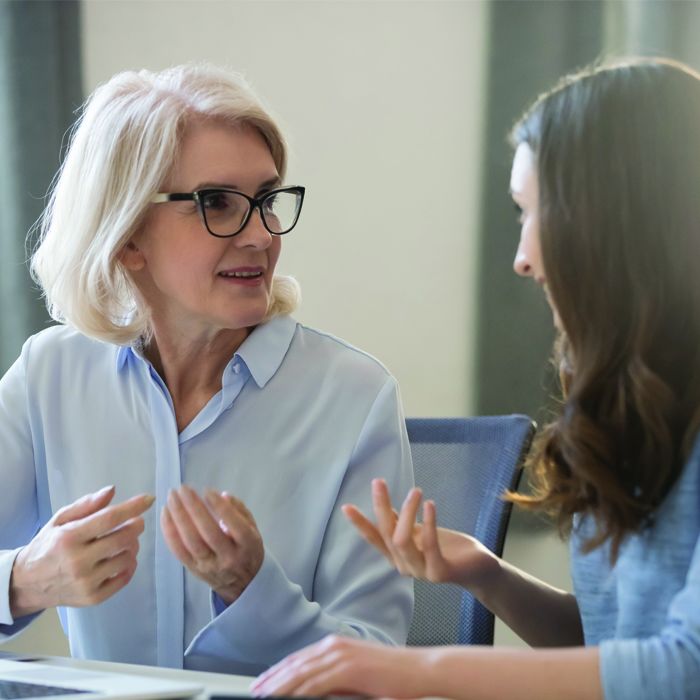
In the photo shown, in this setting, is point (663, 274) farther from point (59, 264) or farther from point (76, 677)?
point (59, 264)

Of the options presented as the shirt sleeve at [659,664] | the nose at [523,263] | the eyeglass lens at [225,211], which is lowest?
the shirt sleeve at [659,664]

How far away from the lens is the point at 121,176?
66.8 inches

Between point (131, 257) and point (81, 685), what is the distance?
2.63 feet

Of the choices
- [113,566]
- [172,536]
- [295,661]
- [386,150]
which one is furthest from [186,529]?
[386,150]

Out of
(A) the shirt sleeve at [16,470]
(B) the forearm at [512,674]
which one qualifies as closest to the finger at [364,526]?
(B) the forearm at [512,674]

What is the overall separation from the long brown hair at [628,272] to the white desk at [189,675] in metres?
0.42

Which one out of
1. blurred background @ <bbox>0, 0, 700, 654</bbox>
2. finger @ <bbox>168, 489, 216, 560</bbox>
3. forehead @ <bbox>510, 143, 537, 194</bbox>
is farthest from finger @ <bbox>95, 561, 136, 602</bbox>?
blurred background @ <bbox>0, 0, 700, 654</bbox>

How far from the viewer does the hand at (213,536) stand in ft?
4.25

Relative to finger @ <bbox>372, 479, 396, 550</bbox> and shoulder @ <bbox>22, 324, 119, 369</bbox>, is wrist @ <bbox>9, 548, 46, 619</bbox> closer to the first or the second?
shoulder @ <bbox>22, 324, 119, 369</bbox>

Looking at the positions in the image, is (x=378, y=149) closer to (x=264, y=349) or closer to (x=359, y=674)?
(x=264, y=349)

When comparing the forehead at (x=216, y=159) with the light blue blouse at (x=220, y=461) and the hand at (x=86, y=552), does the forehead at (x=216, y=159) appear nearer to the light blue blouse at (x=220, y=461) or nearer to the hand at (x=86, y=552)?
the light blue blouse at (x=220, y=461)

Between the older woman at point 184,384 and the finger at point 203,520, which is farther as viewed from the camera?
the older woman at point 184,384

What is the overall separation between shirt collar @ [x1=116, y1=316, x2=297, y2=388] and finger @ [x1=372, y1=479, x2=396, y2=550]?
550mm

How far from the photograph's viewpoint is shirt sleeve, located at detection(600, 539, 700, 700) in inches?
37.0
